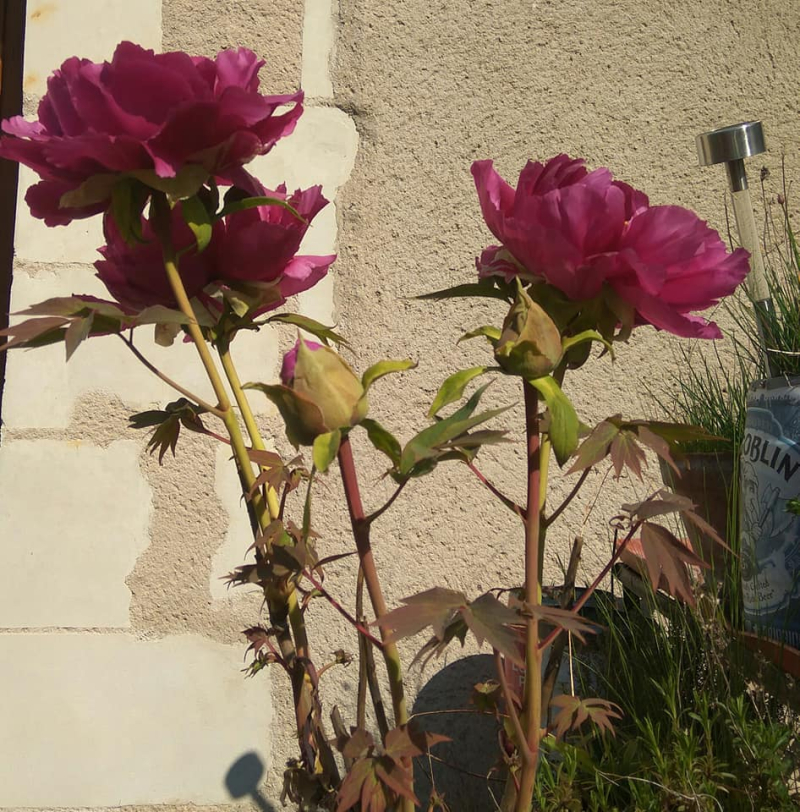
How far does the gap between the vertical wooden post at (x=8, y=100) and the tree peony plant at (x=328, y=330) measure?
938 mm

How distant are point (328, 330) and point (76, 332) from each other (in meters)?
0.15

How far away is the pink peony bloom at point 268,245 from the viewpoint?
49cm

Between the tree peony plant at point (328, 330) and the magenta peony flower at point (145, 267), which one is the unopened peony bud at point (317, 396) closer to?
the tree peony plant at point (328, 330)

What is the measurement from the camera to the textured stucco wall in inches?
43.4

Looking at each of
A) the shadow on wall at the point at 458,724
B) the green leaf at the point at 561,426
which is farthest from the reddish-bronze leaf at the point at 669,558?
the shadow on wall at the point at 458,724

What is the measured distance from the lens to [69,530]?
3.72 feet

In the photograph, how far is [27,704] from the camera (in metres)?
1.09

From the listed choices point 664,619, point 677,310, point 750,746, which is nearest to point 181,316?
point 677,310

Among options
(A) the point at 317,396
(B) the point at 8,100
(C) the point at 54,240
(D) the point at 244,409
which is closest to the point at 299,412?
(A) the point at 317,396

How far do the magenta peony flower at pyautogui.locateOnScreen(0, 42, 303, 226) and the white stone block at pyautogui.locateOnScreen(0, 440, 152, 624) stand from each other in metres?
0.74

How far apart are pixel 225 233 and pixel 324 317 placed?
70cm

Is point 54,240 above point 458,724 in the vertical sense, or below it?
above

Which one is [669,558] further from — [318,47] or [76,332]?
[318,47]

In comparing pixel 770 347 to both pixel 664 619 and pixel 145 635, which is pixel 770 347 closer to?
pixel 664 619
